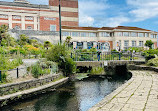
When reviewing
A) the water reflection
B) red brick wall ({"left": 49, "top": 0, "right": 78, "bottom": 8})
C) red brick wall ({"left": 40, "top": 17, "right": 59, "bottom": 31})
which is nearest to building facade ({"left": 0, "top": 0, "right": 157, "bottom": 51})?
red brick wall ({"left": 40, "top": 17, "right": 59, "bottom": 31})

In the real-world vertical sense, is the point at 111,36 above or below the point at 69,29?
below

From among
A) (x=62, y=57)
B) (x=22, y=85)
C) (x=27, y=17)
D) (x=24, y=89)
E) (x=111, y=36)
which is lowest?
(x=24, y=89)

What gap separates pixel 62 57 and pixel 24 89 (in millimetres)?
4978

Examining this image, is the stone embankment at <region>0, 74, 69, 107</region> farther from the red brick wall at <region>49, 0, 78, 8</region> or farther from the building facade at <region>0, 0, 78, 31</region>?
the red brick wall at <region>49, 0, 78, 8</region>

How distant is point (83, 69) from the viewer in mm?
16359

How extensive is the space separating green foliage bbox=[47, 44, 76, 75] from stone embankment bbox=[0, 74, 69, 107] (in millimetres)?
2430

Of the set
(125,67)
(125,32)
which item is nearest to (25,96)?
(125,67)

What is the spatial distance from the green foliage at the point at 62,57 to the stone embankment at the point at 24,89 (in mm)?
2430

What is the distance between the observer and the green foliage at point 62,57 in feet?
41.9

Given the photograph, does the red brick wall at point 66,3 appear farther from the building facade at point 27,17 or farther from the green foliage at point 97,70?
the green foliage at point 97,70

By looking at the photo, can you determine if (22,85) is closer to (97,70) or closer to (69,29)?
(97,70)

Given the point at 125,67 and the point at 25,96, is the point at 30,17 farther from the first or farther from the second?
the point at 25,96

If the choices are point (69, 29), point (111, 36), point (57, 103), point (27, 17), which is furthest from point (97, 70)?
point (27, 17)

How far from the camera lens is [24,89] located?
802cm
